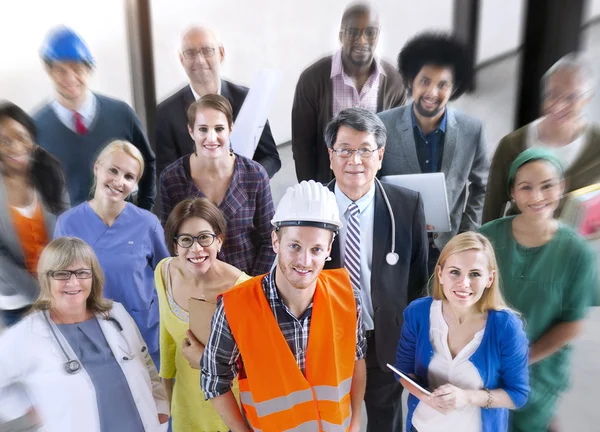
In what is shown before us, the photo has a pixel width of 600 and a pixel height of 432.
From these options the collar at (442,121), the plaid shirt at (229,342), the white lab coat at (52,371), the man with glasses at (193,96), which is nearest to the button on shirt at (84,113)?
the man with glasses at (193,96)

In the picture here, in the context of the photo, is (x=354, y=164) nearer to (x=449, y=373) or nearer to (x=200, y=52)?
(x=200, y=52)

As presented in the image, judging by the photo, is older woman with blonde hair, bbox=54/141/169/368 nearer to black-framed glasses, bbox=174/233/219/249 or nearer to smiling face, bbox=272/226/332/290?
black-framed glasses, bbox=174/233/219/249

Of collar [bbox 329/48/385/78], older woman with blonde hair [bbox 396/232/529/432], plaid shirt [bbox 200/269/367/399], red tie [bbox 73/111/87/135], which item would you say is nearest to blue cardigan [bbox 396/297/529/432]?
older woman with blonde hair [bbox 396/232/529/432]

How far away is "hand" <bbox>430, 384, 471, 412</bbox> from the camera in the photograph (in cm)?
154

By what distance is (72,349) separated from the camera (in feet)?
5.55

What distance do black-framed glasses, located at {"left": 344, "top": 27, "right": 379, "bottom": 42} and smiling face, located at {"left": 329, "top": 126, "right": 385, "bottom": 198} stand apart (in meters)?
0.33

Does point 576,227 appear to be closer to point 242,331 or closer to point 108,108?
point 242,331

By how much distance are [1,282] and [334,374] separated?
4.18 feet

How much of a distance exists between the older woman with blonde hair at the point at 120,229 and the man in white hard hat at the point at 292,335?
0.42 meters

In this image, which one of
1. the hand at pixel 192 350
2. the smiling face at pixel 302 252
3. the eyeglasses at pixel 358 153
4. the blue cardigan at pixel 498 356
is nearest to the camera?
the smiling face at pixel 302 252

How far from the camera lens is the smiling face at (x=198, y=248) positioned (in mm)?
1697

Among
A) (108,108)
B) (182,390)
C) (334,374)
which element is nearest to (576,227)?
(334,374)

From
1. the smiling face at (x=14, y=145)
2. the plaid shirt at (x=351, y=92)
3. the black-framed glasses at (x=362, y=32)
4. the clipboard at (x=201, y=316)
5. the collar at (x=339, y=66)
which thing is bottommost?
the clipboard at (x=201, y=316)

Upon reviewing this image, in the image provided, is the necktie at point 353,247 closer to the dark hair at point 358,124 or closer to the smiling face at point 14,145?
the dark hair at point 358,124
